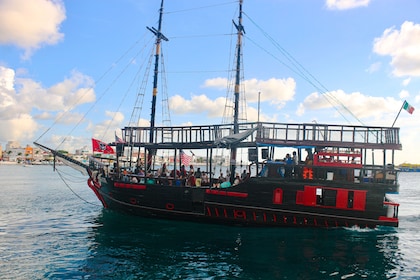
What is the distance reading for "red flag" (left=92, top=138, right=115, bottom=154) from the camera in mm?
19984

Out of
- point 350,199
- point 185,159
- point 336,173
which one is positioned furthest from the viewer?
point 185,159

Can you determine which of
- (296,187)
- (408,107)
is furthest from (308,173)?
(408,107)

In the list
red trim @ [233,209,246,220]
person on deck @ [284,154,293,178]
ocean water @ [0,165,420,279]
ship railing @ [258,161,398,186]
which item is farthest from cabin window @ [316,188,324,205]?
red trim @ [233,209,246,220]

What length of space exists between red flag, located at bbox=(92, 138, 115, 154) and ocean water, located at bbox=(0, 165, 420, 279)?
13.3 ft

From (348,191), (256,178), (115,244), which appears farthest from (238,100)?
(115,244)

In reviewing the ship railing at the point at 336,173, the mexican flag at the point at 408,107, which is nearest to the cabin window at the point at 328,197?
the ship railing at the point at 336,173

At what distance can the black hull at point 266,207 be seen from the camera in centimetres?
1583

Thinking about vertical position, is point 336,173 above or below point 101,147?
below

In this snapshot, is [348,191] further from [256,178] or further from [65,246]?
[65,246]

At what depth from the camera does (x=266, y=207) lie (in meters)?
16.3

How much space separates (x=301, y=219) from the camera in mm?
16219

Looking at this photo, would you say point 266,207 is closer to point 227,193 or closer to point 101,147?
point 227,193

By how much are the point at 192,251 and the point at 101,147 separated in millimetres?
10233

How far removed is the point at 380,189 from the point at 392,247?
2.63 metres
